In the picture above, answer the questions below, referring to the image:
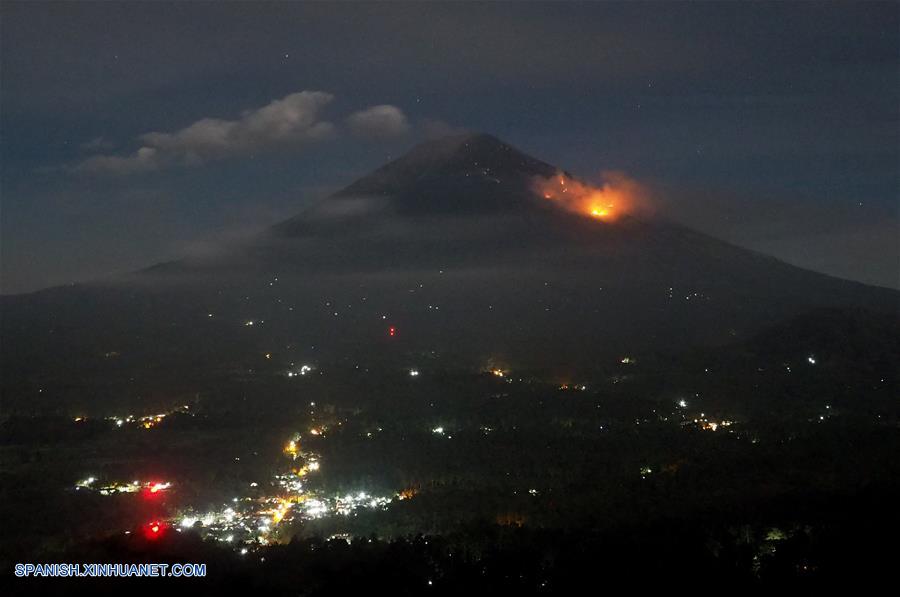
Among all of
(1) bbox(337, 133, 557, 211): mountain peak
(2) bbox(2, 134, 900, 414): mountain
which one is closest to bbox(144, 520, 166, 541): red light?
(2) bbox(2, 134, 900, 414): mountain

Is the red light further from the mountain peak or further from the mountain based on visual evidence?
the mountain peak

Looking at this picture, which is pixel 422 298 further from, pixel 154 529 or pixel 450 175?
pixel 154 529

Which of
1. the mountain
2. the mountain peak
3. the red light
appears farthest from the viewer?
the mountain peak

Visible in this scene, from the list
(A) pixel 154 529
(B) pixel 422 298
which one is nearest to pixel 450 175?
(B) pixel 422 298

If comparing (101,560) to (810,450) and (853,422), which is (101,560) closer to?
(810,450)

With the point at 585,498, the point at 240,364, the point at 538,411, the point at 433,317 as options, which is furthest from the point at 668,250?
the point at 585,498

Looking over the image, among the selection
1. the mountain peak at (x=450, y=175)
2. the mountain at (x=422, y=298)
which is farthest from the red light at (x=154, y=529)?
the mountain peak at (x=450, y=175)

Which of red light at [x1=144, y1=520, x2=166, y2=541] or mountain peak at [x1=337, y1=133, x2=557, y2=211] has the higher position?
mountain peak at [x1=337, y1=133, x2=557, y2=211]

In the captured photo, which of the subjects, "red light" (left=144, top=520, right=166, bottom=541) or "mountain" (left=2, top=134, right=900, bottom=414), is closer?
"red light" (left=144, top=520, right=166, bottom=541)
